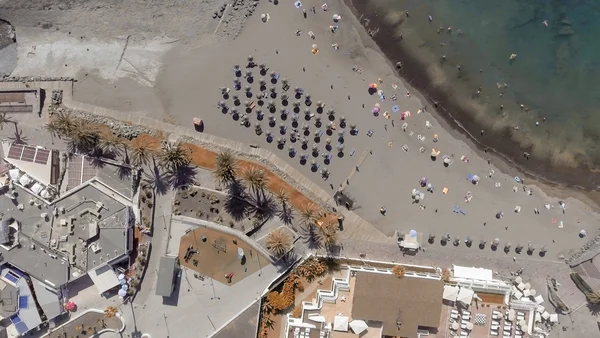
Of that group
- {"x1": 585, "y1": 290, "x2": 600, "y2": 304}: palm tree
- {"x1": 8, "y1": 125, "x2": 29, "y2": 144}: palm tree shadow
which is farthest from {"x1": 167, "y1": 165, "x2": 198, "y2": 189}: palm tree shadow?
{"x1": 585, "y1": 290, "x2": 600, "y2": 304}: palm tree

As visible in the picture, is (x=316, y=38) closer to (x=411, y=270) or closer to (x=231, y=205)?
(x=231, y=205)

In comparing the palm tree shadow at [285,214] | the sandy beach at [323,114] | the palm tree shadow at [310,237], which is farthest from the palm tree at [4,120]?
the palm tree shadow at [310,237]

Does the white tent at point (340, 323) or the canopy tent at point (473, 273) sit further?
the canopy tent at point (473, 273)

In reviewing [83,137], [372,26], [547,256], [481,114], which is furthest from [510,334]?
[83,137]

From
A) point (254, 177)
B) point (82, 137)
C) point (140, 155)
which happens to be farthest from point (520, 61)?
point (82, 137)

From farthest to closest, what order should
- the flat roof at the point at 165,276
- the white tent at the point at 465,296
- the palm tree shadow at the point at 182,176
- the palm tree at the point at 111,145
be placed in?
the palm tree shadow at the point at 182,176, the palm tree at the point at 111,145, the flat roof at the point at 165,276, the white tent at the point at 465,296

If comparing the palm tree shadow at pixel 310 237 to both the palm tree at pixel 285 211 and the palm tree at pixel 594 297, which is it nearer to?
the palm tree at pixel 285 211

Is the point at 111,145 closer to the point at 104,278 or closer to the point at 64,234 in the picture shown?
the point at 64,234
